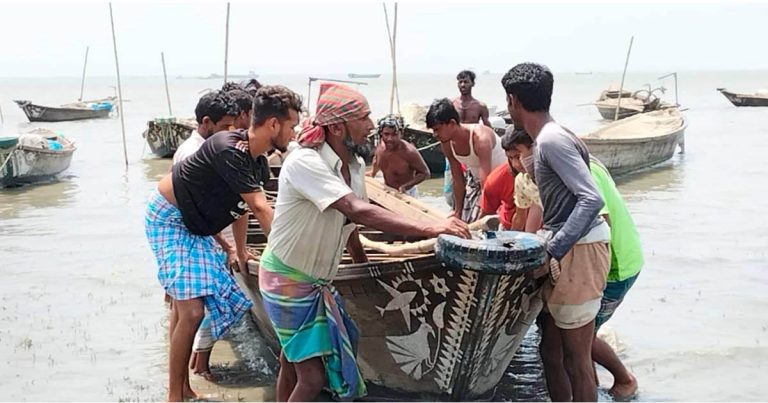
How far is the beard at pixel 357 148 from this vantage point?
3408mm

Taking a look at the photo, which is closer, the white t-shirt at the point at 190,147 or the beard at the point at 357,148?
the beard at the point at 357,148

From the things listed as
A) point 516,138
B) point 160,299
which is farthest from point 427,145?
point 516,138

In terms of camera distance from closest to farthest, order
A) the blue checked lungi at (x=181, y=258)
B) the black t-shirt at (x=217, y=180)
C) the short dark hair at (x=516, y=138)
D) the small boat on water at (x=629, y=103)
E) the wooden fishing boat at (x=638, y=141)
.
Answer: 1. the short dark hair at (x=516, y=138)
2. the black t-shirt at (x=217, y=180)
3. the blue checked lungi at (x=181, y=258)
4. the wooden fishing boat at (x=638, y=141)
5. the small boat on water at (x=629, y=103)

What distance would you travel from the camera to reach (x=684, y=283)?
7.59 m

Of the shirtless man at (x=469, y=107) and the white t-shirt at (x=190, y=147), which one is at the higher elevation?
the white t-shirt at (x=190, y=147)

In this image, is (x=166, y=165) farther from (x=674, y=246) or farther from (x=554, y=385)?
(x=554, y=385)

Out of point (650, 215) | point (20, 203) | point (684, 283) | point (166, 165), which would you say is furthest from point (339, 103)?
point (166, 165)

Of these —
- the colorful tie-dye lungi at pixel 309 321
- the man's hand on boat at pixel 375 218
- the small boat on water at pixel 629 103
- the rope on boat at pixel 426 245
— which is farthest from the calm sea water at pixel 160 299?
the small boat on water at pixel 629 103

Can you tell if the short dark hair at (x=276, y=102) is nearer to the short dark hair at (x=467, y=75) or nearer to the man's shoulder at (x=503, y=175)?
the man's shoulder at (x=503, y=175)

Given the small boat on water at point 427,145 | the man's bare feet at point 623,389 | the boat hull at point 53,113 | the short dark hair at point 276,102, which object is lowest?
the boat hull at point 53,113

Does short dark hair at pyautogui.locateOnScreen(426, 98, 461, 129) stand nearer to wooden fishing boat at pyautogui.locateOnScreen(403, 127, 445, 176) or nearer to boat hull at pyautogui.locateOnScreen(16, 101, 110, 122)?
wooden fishing boat at pyautogui.locateOnScreen(403, 127, 445, 176)

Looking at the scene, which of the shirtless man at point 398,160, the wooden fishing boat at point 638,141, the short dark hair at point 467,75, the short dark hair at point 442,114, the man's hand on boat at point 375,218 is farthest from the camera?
the wooden fishing boat at point 638,141

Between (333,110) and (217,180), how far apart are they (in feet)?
3.32

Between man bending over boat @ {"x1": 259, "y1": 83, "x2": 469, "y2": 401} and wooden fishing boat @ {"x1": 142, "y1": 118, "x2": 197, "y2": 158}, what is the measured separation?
1595 cm
